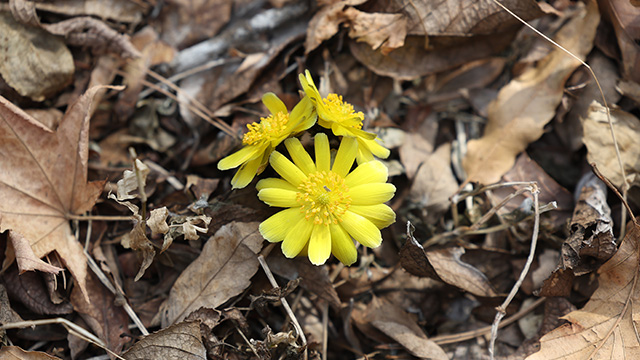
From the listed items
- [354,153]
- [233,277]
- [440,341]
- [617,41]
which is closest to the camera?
[354,153]

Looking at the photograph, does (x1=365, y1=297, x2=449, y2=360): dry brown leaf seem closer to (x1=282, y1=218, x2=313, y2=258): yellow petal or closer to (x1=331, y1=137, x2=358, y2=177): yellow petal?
(x1=282, y1=218, x2=313, y2=258): yellow petal

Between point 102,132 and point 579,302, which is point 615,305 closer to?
point 579,302

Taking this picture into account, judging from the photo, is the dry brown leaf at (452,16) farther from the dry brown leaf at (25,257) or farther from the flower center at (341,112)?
the dry brown leaf at (25,257)

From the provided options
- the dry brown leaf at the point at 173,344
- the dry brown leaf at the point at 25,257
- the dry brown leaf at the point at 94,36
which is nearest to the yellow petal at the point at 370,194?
the dry brown leaf at the point at 173,344

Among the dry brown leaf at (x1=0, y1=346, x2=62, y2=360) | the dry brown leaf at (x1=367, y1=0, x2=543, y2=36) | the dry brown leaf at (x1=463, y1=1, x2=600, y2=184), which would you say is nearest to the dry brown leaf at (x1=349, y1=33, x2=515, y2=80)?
the dry brown leaf at (x1=367, y1=0, x2=543, y2=36)

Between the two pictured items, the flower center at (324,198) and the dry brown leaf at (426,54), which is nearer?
the flower center at (324,198)

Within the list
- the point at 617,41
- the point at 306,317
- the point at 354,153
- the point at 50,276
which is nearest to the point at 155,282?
the point at 50,276

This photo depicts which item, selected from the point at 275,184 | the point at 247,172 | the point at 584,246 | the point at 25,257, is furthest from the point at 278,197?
the point at 584,246

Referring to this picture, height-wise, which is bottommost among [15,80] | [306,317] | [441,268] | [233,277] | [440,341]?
[440,341]

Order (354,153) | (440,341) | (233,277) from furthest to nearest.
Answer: (440,341) → (233,277) → (354,153)
